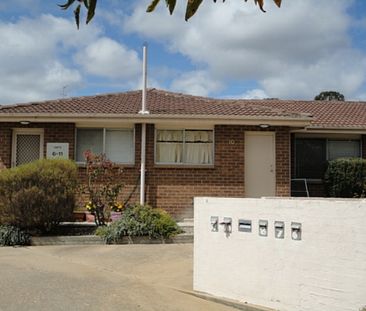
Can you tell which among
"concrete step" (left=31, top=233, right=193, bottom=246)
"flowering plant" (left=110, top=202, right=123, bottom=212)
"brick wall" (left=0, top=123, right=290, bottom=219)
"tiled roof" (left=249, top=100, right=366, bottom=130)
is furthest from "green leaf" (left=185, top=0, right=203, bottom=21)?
"tiled roof" (left=249, top=100, right=366, bottom=130)

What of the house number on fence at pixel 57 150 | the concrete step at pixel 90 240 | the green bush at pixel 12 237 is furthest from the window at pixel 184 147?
the green bush at pixel 12 237

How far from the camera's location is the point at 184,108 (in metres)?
16.6

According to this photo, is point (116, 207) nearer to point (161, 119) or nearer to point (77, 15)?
point (161, 119)

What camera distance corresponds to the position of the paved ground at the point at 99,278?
750cm

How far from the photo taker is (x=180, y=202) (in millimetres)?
15664

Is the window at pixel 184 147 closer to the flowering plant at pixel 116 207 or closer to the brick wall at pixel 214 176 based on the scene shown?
the brick wall at pixel 214 176

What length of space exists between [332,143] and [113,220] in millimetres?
7523

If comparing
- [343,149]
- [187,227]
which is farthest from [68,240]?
[343,149]

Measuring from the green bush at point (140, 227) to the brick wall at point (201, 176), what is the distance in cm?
259

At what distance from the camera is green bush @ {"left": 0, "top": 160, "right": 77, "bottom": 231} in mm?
12828

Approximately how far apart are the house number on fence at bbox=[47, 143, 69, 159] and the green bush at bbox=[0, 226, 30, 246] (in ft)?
11.6

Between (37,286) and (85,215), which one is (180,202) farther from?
(37,286)

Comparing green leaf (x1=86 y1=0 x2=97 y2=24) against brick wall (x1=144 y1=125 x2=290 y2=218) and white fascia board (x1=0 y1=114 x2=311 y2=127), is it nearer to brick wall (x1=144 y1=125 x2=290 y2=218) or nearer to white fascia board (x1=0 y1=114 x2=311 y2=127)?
white fascia board (x1=0 y1=114 x2=311 y2=127)

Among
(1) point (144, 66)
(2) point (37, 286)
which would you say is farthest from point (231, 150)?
(2) point (37, 286)
